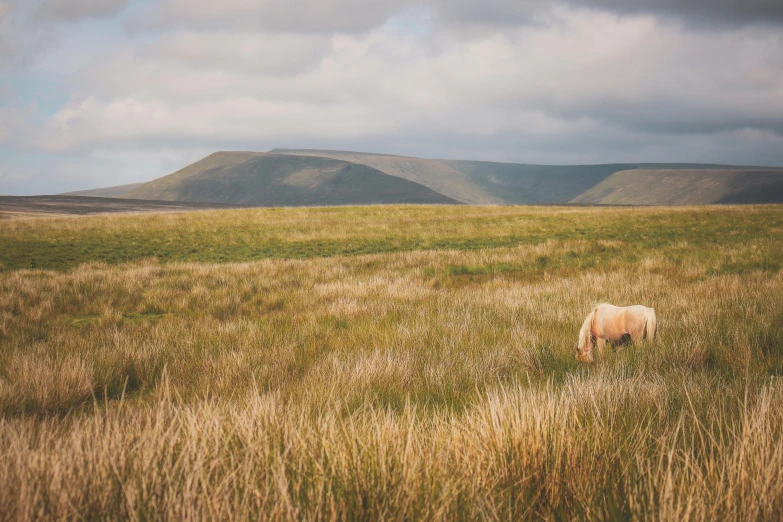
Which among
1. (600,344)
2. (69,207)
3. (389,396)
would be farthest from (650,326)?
(69,207)

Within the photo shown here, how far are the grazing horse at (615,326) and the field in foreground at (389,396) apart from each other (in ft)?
0.69

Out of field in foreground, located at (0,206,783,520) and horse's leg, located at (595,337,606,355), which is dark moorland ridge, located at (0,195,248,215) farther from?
horse's leg, located at (595,337,606,355)

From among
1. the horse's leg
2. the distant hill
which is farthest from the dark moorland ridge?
the horse's leg

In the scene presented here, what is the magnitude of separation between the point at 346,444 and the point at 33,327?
6.86 meters

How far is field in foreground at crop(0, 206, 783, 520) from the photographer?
1.36m

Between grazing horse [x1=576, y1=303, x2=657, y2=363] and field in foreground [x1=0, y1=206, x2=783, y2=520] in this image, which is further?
grazing horse [x1=576, y1=303, x2=657, y2=363]

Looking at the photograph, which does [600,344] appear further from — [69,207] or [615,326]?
[69,207]

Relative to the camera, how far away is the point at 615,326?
13.3 ft

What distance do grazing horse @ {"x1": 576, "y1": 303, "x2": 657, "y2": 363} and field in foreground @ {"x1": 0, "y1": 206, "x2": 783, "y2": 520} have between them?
21 centimetres

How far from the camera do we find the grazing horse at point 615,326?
13.0ft

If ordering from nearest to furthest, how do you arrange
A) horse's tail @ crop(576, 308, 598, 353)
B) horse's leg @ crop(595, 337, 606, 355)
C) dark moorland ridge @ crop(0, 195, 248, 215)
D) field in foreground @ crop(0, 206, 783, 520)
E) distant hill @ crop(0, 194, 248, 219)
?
field in foreground @ crop(0, 206, 783, 520)
horse's leg @ crop(595, 337, 606, 355)
horse's tail @ crop(576, 308, 598, 353)
distant hill @ crop(0, 194, 248, 219)
dark moorland ridge @ crop(0, 195, 248, 215)

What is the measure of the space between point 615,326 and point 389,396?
2504mm

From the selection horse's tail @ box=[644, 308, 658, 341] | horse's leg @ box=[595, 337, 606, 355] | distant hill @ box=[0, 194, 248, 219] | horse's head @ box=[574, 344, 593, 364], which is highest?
distant hill @ box=[0, 194, 248, 219]

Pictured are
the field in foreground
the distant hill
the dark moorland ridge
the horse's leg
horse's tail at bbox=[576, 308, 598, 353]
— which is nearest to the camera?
the field in foreground
